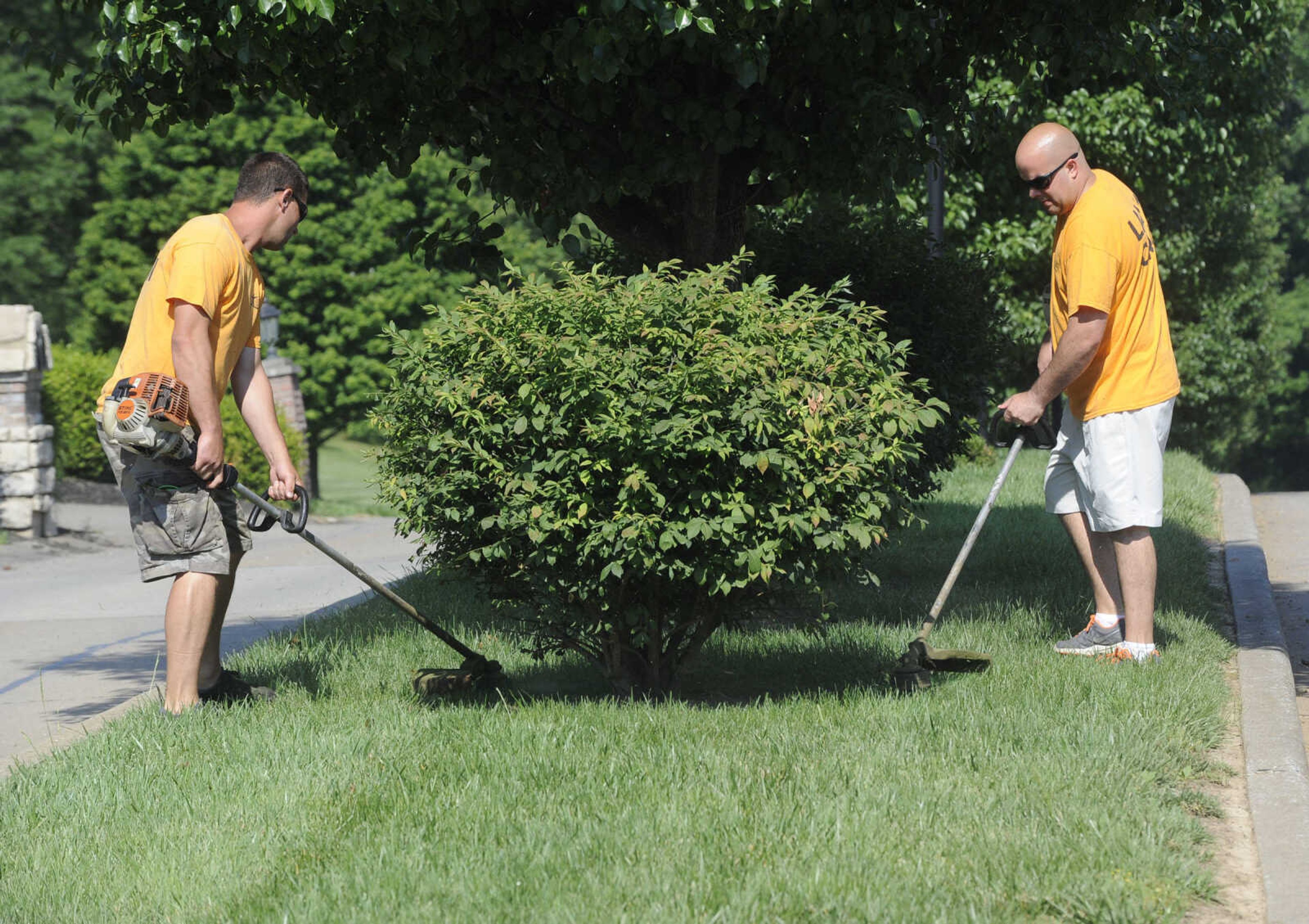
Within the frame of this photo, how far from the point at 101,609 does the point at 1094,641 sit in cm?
659

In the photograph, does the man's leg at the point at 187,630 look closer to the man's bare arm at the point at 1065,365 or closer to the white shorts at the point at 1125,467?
the man's bare arm at the point at 1065,365

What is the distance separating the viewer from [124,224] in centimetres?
2477

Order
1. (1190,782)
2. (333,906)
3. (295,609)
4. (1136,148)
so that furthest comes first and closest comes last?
(1136,148)
(295,609)
(1190,782)
(333,906)

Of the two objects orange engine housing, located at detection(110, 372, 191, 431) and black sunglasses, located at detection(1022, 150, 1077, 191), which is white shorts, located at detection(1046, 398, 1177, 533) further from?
orange engine housing, located at detection(110, 372, 191, 431)

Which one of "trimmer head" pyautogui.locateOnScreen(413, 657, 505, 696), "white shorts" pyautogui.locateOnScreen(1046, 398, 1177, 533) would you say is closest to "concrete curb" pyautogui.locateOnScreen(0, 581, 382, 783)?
"trimmer head" pyautogui.locateOnScreen(413, 657, 505, 696)

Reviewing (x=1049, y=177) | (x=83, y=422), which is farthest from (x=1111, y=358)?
(x=83, y=422)

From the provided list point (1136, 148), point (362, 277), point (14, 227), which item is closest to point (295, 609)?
point (1136, 148)

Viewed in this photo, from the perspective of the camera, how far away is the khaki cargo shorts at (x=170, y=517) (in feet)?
16.7

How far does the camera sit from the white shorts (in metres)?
5.57

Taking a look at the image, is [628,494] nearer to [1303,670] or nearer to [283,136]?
[1303,670]

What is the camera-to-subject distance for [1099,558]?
19.7ft

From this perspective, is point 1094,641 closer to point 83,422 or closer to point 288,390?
point 83,422

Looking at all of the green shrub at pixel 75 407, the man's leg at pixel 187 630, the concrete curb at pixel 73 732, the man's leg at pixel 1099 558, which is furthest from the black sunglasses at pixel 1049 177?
the green shrub at pixel 75 407

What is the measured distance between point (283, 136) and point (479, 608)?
61.1 ft
